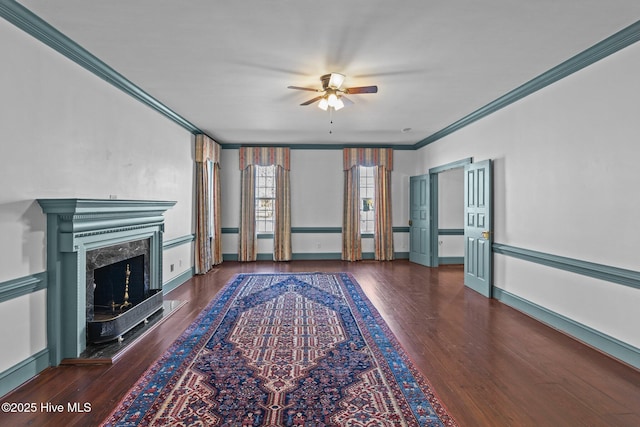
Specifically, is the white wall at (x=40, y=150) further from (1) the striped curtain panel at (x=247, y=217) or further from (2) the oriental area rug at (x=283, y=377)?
(1) the striped curtain panel at (x=247, y=217)

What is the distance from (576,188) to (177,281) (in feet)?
18.0

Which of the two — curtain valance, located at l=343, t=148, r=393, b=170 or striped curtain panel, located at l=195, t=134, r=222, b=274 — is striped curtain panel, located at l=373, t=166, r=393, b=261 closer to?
curtain valance, located at l=343, t=148, r=393, b=170

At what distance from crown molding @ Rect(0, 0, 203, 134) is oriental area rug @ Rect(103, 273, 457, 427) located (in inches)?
110

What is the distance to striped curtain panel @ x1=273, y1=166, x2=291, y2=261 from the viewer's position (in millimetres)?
7633

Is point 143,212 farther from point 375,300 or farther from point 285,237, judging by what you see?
point 285,237

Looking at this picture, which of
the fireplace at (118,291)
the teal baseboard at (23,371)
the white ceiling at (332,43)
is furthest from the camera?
the fireplace at (118,291)

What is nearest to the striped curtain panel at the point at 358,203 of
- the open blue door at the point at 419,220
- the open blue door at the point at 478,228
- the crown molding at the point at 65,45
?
the open blue door at the point at 419,220

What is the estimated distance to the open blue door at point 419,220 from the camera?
7164 mm

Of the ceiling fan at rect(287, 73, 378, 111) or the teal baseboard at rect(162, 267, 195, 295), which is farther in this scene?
the teal baseboard at rect(162, 267, 195, 295)

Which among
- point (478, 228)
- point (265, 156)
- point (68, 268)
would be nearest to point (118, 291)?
point (68, 268)

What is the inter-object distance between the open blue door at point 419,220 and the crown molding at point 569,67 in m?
2.26

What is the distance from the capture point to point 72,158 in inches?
119

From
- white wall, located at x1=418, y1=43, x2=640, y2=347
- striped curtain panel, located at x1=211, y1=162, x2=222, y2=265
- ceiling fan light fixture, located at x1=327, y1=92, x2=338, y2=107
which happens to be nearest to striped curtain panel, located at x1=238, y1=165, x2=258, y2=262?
striped curtain panel, located at x1=211, y1=162, x2=222, y2=265

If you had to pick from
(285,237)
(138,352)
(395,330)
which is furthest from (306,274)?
(138,352)
